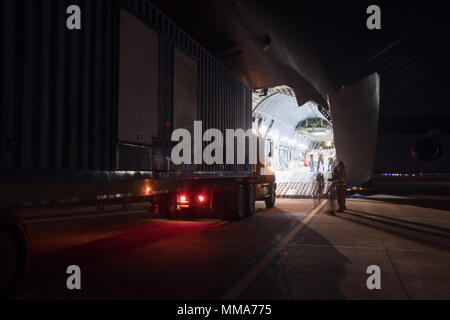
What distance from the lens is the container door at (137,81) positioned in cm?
577

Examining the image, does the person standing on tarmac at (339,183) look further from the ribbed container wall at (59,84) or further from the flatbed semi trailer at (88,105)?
the ribbed container wall at (59,84)

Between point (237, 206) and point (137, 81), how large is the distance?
6.16 m

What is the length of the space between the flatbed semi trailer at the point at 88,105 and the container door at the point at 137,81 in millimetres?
17

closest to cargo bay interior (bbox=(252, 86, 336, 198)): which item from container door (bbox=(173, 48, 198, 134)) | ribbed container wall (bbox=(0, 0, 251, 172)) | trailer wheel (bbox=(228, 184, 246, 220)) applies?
trailer wheel (bbox=(228, 184, 246, 220))

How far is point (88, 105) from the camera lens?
5.08 metres

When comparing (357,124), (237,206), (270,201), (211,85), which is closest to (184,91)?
(211,85)

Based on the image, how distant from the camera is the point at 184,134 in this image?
7.71 metres

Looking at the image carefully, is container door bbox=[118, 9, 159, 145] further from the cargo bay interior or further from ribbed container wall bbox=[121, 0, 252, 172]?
the cargo bay interior

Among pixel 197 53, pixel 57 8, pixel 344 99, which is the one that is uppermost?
pixel 344 99

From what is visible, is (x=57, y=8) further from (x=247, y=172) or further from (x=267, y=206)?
(x=267, y=206)

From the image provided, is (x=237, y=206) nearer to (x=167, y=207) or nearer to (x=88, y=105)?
(x=167, y=207)

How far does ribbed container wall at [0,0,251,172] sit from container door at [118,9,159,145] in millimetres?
147

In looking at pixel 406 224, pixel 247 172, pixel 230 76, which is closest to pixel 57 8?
pixel 230 76

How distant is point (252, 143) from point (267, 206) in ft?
12.8
